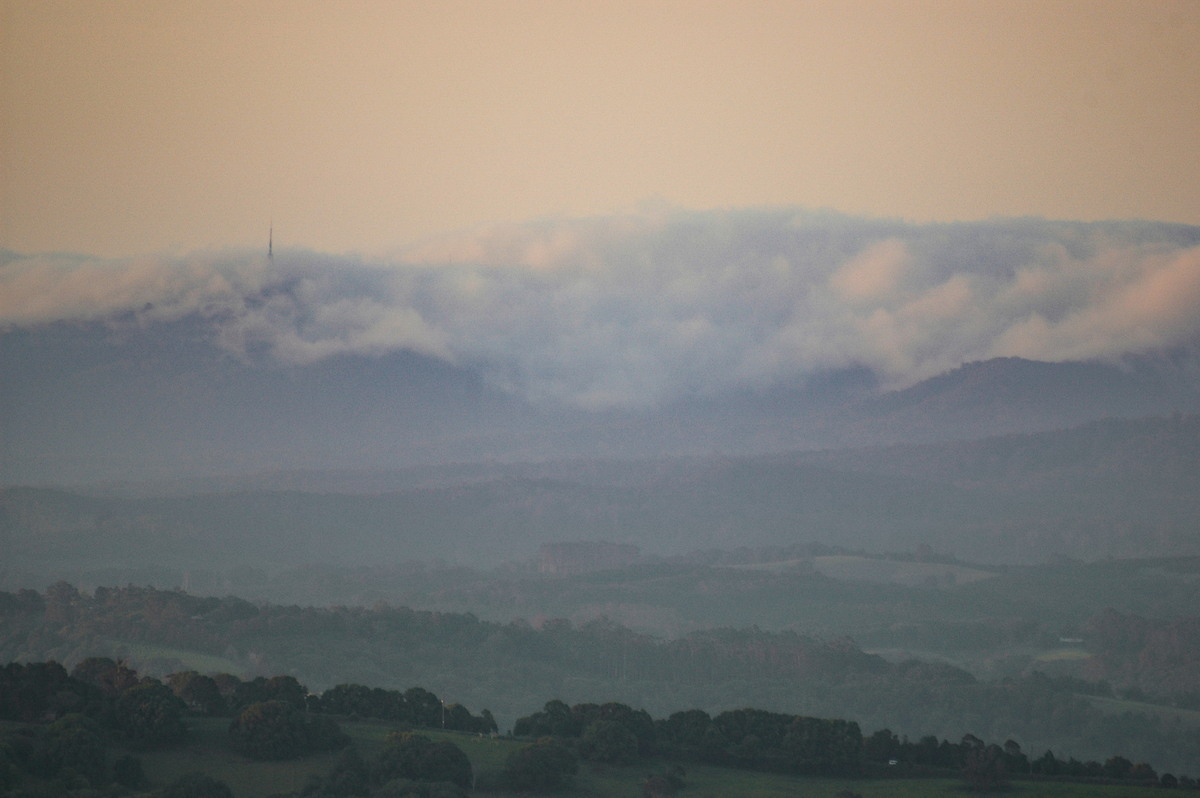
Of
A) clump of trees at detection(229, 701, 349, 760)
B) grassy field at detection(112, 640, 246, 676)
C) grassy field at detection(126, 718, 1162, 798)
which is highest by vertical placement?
grassy field at detection(112, 640, 246, 676)

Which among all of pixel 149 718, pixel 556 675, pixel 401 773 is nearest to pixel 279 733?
pixel 149 718

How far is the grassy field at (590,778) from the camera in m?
76.6

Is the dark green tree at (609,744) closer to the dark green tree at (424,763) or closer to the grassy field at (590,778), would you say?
the grassy field at (590,778)

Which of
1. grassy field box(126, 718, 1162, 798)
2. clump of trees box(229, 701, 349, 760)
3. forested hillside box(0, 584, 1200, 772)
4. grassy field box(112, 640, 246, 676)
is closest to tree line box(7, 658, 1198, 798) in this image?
clump of trees box(229, 701, 349, 760)

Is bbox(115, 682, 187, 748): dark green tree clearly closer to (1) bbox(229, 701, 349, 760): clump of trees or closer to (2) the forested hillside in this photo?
(1) bbox(229, 701, 349, 760): clump of trees

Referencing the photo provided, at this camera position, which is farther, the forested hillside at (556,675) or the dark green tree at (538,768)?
the forested hillside at (556,675)

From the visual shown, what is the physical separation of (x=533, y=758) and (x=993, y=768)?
27.6 m

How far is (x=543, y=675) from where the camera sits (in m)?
191

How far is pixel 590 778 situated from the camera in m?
81.6

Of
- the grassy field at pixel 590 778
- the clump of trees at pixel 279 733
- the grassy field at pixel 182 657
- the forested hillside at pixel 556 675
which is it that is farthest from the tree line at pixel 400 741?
the forested hillside at pixel 556 675

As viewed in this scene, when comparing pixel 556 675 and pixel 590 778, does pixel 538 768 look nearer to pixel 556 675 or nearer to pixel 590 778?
pixel 590 778

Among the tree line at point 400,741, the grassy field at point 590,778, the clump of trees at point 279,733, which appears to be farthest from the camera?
the clump of trees at point 279,733

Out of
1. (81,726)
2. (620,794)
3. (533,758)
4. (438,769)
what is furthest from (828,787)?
(81,726)

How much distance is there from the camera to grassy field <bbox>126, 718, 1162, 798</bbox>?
76625mm
